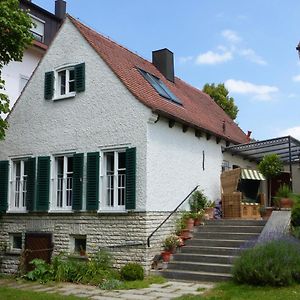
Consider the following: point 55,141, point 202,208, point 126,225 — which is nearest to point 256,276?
point 126,225

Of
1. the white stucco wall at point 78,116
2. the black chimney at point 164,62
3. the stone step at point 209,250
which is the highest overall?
the black chimney at point 164,62

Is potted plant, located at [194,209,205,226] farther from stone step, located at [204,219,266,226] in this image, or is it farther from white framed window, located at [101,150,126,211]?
white framed window, located at [101,150,126,211]

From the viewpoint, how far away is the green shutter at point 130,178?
13438 millimetres

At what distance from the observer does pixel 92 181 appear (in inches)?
566

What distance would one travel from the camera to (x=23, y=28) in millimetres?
13344

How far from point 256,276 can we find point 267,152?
10130mm

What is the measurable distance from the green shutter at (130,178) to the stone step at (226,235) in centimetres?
254

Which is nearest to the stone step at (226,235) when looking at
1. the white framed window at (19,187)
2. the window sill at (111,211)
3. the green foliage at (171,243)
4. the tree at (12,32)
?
the green foliage at (171,243)

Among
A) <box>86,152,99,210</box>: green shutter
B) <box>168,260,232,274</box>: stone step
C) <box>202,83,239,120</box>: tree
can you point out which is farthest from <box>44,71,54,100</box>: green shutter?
<box>202,83,239,120</box>: tree

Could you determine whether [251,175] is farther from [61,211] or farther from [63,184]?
[61,211]

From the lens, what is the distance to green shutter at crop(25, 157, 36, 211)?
1585cm

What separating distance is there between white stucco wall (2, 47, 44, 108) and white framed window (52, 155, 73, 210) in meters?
7.26

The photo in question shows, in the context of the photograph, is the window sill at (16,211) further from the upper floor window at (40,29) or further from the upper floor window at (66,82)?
the upper floor window at (40,29)

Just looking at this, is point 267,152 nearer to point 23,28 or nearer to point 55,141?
point 55,141
